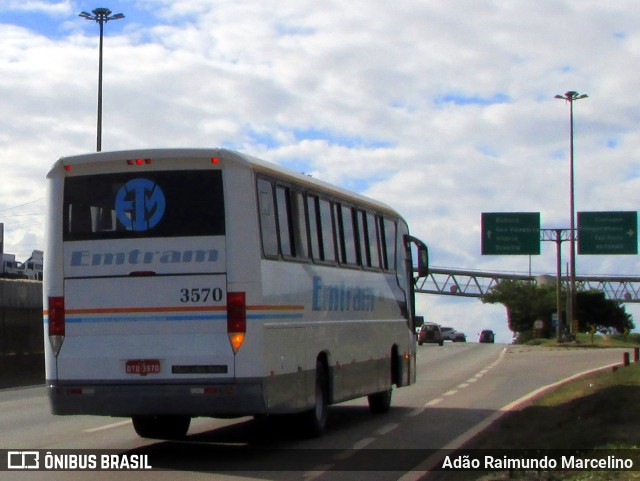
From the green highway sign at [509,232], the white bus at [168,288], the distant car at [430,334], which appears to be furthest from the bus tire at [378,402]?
the distant car at [430,334]

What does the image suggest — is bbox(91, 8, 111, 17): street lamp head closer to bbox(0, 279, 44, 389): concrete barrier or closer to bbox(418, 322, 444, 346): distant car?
bbox(0, 279, 44, 389): concrete barrier

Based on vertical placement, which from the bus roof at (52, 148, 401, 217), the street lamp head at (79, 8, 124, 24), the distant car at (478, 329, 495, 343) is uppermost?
the street lamp head at (79, 8, 124, 24)

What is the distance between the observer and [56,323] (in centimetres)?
1239

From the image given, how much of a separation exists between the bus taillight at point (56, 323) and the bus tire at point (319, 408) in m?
3.46

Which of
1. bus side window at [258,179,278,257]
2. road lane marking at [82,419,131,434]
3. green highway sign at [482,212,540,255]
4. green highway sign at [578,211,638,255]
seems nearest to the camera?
bus side window at [258,179,278,257]

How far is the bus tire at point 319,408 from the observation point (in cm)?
1428

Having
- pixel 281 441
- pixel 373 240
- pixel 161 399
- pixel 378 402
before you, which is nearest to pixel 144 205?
pixel 161 399

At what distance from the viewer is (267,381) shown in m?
12.0

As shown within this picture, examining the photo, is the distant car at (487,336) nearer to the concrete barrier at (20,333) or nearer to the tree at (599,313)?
the tree at (599,313)

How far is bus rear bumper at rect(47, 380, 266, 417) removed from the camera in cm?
1182

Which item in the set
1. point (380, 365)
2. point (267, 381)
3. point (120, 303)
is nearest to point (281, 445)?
point (267, 381)

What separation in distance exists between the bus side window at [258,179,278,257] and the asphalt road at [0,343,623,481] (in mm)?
2365

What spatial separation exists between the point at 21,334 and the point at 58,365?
62.7ft

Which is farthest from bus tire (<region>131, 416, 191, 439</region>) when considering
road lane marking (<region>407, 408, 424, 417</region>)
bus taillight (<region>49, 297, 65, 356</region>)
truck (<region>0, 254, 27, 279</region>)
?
truck (<region>0, 254, 27, 279</region>)
